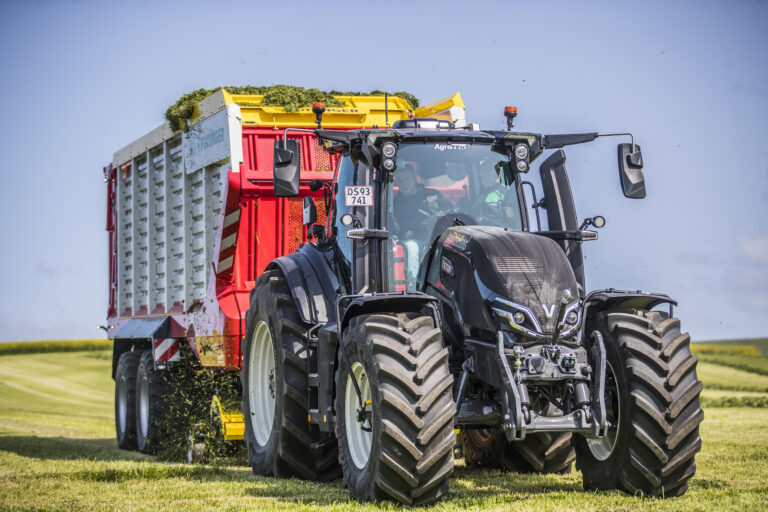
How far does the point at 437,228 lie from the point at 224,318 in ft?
13.8

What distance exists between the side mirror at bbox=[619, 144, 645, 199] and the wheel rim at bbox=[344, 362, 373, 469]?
8.30 feet

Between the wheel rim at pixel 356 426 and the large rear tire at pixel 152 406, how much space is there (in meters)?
6.07

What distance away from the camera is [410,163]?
26.7ft

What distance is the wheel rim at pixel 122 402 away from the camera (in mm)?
14873

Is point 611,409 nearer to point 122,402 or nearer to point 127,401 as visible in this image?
point 127,401

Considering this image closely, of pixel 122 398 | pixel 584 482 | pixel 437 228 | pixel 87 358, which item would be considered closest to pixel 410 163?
pixel 437 228

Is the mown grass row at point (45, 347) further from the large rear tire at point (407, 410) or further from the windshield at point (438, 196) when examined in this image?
the large rear tire at point (407, 410)

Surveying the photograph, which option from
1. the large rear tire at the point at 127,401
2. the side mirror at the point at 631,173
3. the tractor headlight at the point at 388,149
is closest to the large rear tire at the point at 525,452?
the side mirror at the point at 631,173

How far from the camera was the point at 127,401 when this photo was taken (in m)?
14.7

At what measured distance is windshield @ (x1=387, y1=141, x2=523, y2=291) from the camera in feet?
26.1

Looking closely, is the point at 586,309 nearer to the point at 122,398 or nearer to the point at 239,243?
the point at 239,243

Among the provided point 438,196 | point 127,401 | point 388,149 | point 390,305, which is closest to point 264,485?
point 390,305

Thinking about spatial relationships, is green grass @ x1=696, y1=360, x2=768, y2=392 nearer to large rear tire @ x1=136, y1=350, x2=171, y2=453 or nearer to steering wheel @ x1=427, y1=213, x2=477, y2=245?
large rear tire @ x1=136, y1=350, x2=171, y2=453

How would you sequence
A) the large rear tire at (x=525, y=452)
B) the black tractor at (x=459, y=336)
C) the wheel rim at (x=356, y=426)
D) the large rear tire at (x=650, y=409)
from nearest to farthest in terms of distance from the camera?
the black tractor at (x=459, y=336), the large rear tire at (x=650, y=409), the wheel rim at (x=356, y=426), the large rear tire at (x=525, y=452)
